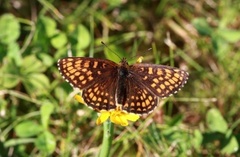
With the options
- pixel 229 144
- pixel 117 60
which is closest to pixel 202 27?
pixel 117 60

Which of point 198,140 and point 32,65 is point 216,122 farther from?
point 32,65

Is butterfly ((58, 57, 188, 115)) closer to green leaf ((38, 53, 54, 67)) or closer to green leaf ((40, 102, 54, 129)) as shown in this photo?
green leaf ((40, 102, 54, 129))

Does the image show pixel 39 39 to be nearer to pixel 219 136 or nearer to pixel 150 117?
pixel 150 117

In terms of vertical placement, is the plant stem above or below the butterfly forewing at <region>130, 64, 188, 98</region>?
below

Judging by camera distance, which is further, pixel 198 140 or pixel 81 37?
pixel 81 37

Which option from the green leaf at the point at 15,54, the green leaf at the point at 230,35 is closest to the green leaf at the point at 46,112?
the green leaf at the point at 15,54

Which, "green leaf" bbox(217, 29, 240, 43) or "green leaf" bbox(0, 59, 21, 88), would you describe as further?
"green leaf" bbox(217, 29, 240, 43)

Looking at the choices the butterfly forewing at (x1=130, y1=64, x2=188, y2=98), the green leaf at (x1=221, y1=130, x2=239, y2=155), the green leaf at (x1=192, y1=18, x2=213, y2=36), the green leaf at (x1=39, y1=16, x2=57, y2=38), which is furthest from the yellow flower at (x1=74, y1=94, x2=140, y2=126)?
the green leaf at (x1=192, y1=18, x2=213, y2=36)
